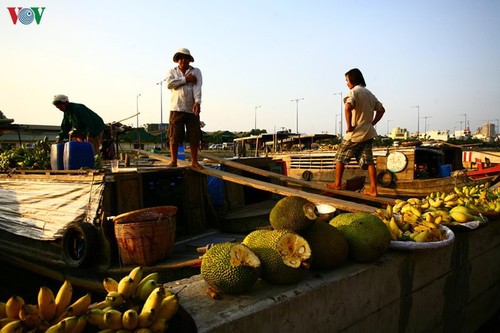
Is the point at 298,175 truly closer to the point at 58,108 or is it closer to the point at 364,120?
the point at 364,120

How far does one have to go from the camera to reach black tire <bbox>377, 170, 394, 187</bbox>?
8820 mm

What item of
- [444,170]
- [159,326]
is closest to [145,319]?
[159,326]

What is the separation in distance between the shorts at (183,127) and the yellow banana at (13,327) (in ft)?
13.8

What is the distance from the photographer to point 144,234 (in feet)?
11.9

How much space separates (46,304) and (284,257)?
43.1 inches

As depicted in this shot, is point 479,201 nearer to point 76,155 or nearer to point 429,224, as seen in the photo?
point 429,224

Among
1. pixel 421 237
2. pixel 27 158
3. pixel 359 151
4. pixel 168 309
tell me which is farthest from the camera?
pixel 27 158

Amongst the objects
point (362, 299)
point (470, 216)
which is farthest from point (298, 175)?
point (362, 299)

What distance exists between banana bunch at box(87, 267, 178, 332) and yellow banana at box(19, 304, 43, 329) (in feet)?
0.57

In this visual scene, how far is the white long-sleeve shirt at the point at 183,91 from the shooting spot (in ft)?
16.7

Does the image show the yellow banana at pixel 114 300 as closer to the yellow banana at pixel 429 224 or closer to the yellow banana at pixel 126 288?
the yellow banana at pixel 126 288

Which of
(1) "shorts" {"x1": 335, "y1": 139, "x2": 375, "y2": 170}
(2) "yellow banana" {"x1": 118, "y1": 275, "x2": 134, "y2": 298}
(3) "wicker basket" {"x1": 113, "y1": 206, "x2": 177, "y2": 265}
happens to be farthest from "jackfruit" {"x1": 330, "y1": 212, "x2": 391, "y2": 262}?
(1) "shorts" {"x1": 335, "y1": 139, "x2": 375, "y2": 170}

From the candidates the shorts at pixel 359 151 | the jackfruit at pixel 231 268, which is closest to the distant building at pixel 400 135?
the shorts at pixel 359 151

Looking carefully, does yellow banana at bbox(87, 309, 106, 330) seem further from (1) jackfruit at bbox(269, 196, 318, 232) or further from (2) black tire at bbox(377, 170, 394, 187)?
(2) black tire at bbox(377, 170, 394, 187)
